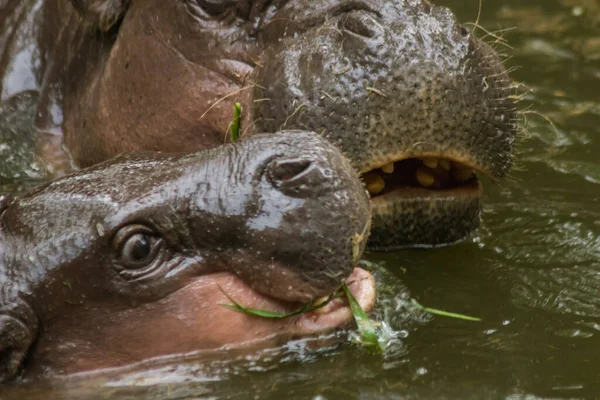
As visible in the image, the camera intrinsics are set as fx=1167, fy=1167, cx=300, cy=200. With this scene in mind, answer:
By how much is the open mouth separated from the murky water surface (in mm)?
300

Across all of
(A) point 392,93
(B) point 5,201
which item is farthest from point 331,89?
(B) point 5,201

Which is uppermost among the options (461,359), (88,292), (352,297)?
(88,292)

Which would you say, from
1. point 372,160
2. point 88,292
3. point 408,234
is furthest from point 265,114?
point 88,292

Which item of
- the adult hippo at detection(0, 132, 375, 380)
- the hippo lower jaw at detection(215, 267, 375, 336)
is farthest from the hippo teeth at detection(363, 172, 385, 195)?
the adult hippo at detection(0, 132, 375, 380)

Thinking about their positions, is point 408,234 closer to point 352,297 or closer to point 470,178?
point 470,178

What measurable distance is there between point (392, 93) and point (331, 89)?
23cm

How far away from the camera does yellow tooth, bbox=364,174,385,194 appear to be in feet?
15.2

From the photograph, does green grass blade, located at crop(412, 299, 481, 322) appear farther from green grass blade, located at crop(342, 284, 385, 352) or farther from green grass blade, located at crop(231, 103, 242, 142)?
green grass blade, located at crop(231, 103, 242, 142)

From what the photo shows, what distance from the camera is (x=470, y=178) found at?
4.85 m

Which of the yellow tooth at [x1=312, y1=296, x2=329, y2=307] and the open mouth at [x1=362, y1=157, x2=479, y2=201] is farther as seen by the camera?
the open mouth at [x1=362, y1=157, x2=479, y2=201]

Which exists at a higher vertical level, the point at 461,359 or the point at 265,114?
the point at 265,114

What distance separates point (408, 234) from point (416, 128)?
59cm

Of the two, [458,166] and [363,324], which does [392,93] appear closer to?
[458,166]

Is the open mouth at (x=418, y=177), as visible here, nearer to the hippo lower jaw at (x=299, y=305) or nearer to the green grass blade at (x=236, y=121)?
the green grass blade at (x=236, y=121)
